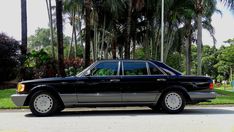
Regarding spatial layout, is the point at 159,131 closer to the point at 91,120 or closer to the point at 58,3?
the point at 91,120

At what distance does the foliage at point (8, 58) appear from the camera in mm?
28453

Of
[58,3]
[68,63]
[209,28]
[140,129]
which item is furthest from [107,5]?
[140,129]

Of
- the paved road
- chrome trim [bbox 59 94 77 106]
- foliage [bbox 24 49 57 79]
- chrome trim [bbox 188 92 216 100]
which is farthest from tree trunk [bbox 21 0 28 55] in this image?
chrome trim [bbox 188 92 216 100]

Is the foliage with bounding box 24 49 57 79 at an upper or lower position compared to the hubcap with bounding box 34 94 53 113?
upper

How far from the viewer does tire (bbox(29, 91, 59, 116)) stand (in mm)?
12086

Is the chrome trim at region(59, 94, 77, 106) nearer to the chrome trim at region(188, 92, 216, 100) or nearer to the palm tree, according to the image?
the chrome trim at region(188, 92, 216, 100)

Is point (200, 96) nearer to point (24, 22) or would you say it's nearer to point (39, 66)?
point (39, 66)

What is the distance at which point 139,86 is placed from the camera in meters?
12.4

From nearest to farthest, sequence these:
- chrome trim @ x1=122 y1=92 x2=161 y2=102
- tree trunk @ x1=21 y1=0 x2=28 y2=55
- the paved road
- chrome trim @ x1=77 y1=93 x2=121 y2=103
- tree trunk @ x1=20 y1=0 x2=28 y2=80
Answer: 1. the paved road
2. chrome trim @ x1=77 y1=93 x2=121 y2=103
3. chrome trim @ x1=122 y1=92 x2=161 y2=102
4. tree trunk @ x1=20 y1=0 x2=28 y2=80
5. tree trunk @ x1=21 y1=0 x2=28 y2=55

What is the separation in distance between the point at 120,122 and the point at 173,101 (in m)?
2.54

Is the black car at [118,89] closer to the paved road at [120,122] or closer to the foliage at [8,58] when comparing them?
the paved road at [120,122]

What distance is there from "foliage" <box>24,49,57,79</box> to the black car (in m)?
14.8

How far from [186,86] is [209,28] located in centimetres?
3634

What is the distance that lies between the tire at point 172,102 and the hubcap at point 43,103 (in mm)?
3226
